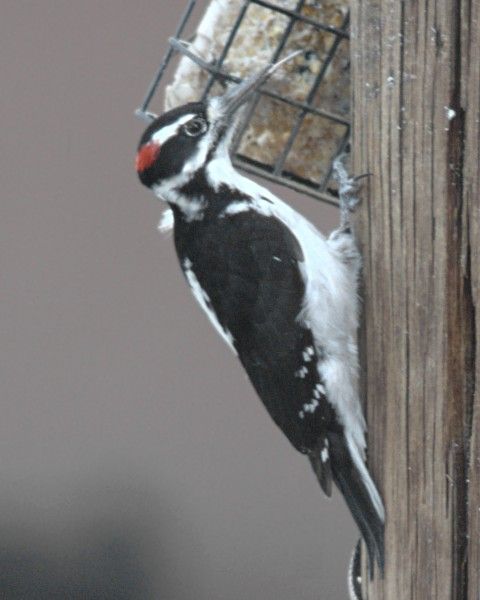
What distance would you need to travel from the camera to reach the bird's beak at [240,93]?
8.91ft

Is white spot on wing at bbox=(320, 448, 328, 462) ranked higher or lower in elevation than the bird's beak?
lower

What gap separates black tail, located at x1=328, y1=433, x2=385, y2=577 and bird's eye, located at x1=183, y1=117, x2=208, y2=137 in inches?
27.0

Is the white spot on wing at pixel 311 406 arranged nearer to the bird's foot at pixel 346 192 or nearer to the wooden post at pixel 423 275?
the wooden post at pixel 423 275

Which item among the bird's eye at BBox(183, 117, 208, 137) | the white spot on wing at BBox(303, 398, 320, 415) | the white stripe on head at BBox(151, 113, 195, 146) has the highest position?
the bird's eye at BBox(183, 117, 208, 137)

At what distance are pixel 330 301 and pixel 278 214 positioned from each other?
275 mm

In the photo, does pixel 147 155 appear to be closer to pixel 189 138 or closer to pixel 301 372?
pixel 189 138

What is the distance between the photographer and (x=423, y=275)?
7.40 ft

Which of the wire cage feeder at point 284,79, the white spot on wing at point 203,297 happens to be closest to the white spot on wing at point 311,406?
the white spot on wing at point 203,297

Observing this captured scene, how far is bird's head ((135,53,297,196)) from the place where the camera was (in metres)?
2.77

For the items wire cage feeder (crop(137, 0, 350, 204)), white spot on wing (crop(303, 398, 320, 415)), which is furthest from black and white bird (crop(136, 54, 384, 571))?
wire cage feeder (crop(137, 0, 350, 204))

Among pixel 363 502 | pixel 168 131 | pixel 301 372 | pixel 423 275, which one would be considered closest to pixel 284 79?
pixel 168 131

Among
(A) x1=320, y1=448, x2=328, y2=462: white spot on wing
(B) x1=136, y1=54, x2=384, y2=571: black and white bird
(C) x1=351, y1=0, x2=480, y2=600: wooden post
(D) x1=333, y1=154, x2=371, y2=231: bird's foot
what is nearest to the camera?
(C) x1=351, y1=0, x2=480, y2=600: wooden post

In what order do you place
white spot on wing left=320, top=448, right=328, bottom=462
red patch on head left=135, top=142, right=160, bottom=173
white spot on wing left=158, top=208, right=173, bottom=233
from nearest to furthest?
1. white spot on wing left=320, top=448, right=328, bottom=462
2. red patch on head left=135, top=142, right=160, bottom=173
3. white spot on wing left=158, top=208, right=173, bottom=233

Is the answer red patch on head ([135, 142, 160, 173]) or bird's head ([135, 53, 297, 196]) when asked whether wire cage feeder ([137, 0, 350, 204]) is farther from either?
red patch on head ([135, 142, 160, 173])
